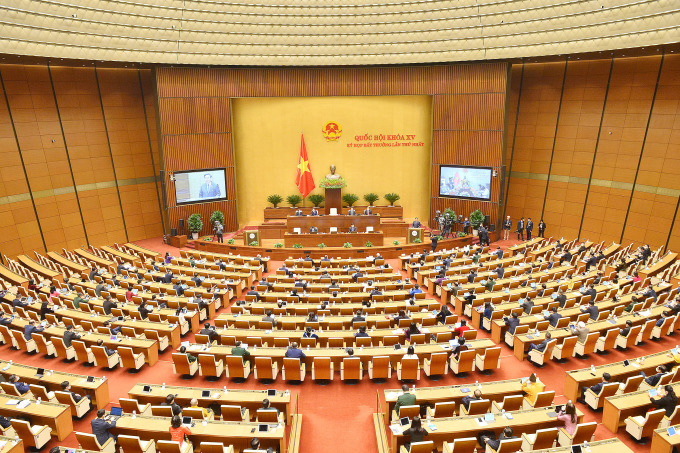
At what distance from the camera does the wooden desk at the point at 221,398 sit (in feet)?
25.5

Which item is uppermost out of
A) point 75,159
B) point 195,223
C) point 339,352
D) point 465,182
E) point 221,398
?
point 75,159

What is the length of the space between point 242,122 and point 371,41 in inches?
329

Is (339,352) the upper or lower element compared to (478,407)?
lower

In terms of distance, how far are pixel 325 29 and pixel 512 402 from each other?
1996cm

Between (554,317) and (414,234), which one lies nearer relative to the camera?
(554,317)

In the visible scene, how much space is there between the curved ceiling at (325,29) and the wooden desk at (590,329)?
10.7 m

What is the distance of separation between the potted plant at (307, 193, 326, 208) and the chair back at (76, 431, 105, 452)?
17788 millimetres

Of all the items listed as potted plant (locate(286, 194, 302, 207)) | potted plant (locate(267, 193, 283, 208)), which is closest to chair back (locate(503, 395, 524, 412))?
potted plant (locate(286, 194, 302, 207))

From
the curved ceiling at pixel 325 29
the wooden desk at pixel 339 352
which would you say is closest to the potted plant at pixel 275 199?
the curved ceiling at pixel 325 29

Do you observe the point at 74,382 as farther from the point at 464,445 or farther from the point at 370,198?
the point at 370,198

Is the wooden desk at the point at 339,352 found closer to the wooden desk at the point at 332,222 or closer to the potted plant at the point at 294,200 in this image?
the wooden desk at the point at 332,222

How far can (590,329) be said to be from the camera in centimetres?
1059

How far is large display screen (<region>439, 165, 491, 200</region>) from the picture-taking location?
22141 mm

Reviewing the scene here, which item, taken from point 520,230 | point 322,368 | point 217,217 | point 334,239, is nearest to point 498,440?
point 322,368
